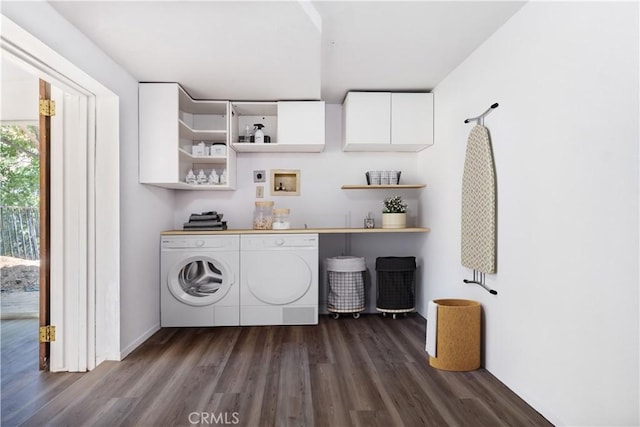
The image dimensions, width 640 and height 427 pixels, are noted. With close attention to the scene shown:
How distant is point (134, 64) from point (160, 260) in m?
1.69

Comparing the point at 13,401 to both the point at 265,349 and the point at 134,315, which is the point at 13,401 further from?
the point at 265,349

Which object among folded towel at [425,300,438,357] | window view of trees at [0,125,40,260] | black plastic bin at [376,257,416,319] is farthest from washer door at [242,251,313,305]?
window view of trees at [0,125,40,260]

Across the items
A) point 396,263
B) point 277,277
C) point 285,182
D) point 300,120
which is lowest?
point 277,277

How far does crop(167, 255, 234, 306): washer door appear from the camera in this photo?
3.52m

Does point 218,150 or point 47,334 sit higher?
point 218,150

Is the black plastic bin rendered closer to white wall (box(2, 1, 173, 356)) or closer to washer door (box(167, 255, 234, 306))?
washer door (box(167, 255, 234, 306))

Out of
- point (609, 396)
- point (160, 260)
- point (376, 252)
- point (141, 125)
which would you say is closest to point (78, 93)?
point (141, 125)

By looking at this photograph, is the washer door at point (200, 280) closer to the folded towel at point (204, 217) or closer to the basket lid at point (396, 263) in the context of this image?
the folded towel at point (204, 217)

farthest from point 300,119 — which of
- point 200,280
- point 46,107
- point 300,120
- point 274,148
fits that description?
point 46,107

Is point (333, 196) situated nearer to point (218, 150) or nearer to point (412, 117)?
point (412, 117)

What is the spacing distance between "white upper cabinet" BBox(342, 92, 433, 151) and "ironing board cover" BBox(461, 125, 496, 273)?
3.30 feet

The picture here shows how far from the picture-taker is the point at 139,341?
10.1ft

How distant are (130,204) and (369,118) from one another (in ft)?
7.37

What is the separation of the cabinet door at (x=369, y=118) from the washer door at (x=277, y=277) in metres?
1.32
